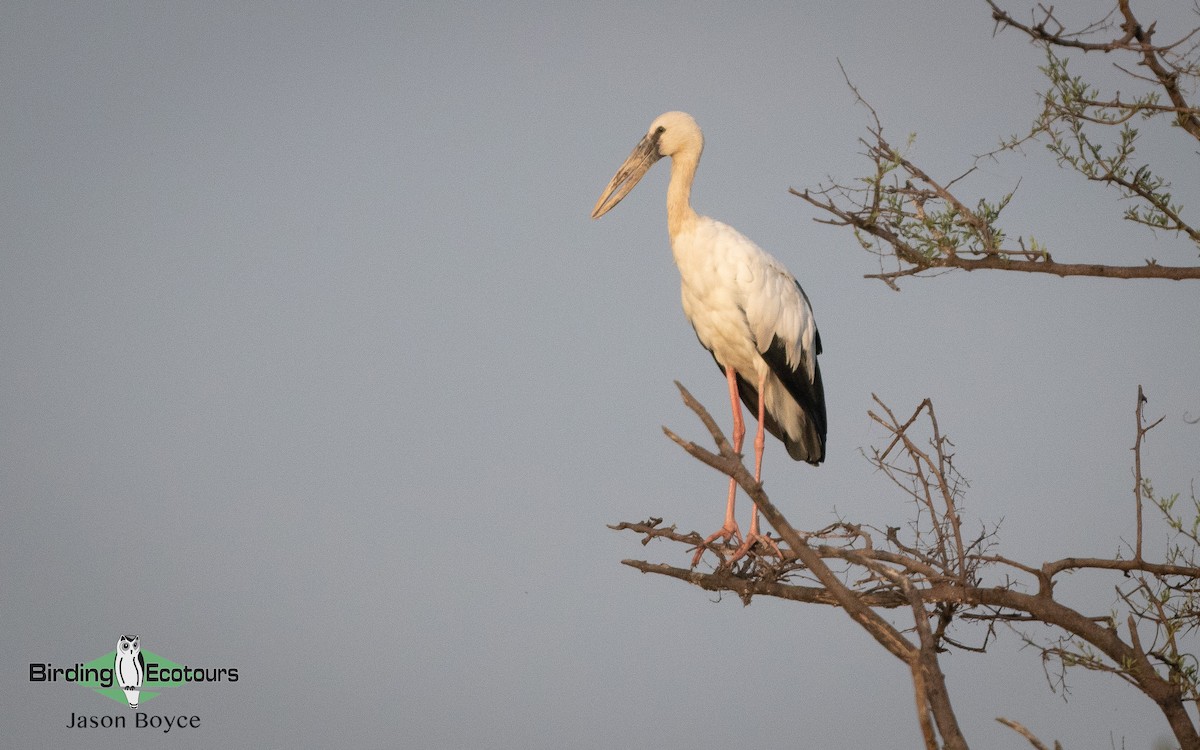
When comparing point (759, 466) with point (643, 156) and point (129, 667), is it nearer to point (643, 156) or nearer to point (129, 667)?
point (643, 156)

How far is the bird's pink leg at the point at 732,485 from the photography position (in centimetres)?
679

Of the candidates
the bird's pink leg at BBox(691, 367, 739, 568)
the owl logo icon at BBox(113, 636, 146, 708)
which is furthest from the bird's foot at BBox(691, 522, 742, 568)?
the owl logo icon at BBox(113, 636, 146, 708)

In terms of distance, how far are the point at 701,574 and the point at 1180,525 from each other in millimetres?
2238

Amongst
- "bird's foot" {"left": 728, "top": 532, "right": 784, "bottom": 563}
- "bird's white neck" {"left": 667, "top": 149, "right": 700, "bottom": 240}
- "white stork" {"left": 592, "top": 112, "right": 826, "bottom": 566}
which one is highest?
"bird's white neck" {"left": 667, "top": 149, "right": 700, "bottom": 240}

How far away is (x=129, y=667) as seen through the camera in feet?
30.6

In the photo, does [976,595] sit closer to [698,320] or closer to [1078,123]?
[1078,123]

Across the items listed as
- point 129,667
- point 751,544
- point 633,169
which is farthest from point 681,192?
point 129,667

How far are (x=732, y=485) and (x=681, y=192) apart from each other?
1.80m

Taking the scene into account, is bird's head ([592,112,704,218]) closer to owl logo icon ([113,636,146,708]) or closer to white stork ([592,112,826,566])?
white stork ([592,112,826,566])

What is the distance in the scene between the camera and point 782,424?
7.90 meters

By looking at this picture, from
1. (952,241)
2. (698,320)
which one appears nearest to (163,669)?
(698,320)

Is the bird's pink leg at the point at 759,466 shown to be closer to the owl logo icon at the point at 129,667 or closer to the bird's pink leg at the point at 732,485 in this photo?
the bird's pink leg at the point at 732,485

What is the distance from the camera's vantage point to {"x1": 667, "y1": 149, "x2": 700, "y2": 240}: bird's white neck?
756 centimetres

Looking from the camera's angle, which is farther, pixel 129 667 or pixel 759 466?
pixel 129 667
